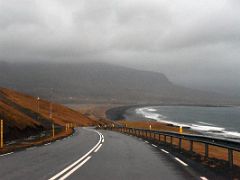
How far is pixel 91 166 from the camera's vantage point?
15.6 m

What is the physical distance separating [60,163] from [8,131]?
30.1 metres

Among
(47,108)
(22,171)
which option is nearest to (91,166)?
(22,171)

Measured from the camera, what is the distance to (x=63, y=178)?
→ 12398 millimetres

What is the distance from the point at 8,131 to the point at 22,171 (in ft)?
Result: 107

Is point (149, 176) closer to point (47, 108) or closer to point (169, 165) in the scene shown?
point (169, 165)

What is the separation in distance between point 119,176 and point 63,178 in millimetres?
1684

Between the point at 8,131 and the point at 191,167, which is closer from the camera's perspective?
the point at 191,167

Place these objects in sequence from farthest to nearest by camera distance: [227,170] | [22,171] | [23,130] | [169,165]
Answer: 1. [23,130]
2. [169,165]
3. [227,170]
4. [22,171]

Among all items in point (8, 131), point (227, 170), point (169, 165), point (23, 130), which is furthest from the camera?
point (23, 130)

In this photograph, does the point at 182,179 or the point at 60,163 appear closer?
the point at 182,179

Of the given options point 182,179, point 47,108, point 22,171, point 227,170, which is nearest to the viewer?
point 182,179

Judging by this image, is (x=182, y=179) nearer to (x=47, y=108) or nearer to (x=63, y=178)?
(x=63, y=178)

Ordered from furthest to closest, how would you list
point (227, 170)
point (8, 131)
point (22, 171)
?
1. point (8, 131)
2. point (227, 170)
3. point (22, 171)

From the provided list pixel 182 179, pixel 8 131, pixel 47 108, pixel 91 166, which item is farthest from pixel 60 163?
pixel 47 108
